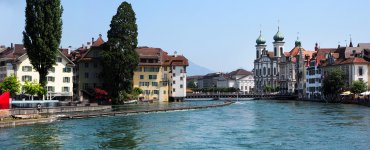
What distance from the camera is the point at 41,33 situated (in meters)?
72.7

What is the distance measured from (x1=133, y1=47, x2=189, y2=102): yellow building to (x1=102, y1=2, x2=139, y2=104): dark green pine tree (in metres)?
18.3

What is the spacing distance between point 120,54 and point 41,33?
2627 centimetres

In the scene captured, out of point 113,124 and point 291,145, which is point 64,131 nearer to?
point 113,124

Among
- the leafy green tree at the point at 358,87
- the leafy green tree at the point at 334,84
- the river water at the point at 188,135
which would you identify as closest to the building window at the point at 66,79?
the river water at the point at 188,135

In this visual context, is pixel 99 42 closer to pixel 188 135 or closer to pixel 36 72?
pixel 36 72

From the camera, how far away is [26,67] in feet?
314

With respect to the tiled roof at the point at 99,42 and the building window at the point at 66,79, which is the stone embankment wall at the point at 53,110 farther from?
the tiled roof at the point at 99,42

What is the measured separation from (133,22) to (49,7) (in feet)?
98.3

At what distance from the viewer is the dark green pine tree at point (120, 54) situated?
97.4m

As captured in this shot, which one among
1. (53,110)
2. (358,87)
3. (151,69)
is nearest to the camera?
(53,110)

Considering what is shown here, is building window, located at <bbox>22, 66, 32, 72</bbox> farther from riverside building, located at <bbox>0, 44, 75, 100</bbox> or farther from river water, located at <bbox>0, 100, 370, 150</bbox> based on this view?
river water, located at <bbox>0, 100, 370, 150</bbox>

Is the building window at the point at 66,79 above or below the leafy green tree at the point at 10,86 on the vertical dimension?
above

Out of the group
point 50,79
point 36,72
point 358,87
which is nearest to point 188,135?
point 36,72

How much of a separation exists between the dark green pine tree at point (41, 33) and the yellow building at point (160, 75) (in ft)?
149
